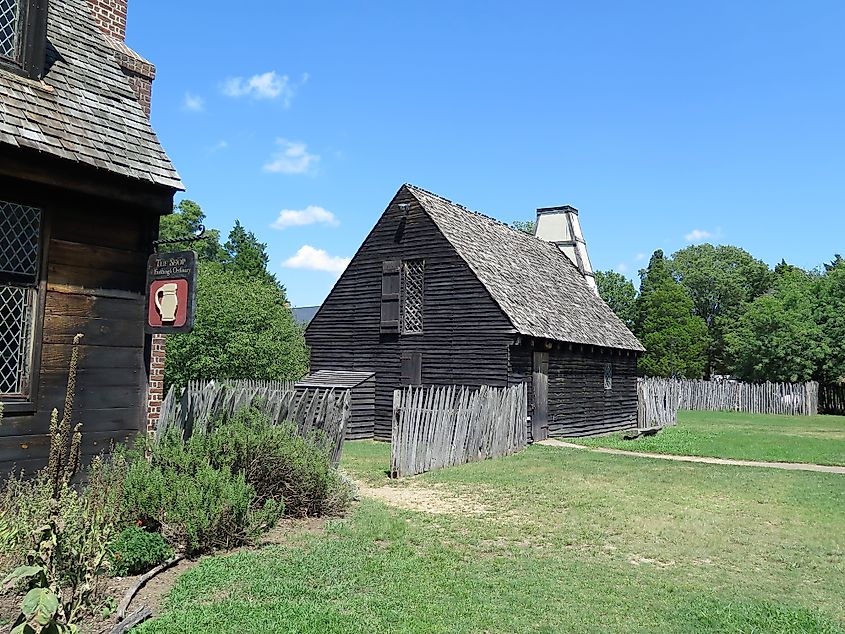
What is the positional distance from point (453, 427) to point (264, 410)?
6032mm

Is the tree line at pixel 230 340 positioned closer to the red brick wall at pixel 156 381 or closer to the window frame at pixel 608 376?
the window frame at pixel 608 376

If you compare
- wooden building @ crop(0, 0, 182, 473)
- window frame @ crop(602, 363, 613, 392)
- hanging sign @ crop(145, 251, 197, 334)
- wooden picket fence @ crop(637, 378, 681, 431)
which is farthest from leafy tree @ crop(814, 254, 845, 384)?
wooden building @ crop(0, 0, 182, 473)

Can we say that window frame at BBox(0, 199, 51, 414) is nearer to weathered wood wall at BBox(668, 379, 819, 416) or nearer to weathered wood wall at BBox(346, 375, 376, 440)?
weathered wood wall at BBox(346, 375, 376, 440)

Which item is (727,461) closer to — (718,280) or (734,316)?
(734,316)

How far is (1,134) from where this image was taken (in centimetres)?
665

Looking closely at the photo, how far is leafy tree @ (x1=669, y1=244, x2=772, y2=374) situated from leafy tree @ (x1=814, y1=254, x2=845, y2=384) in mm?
23356

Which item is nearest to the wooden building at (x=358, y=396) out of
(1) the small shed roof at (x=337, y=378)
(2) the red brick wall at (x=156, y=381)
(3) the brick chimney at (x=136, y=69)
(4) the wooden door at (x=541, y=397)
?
(1) the small shed roof at (x=337, y=378)

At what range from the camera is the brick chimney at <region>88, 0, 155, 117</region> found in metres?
9.66

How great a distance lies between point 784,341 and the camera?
138 feet

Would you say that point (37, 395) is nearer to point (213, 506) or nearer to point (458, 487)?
point (213, 506)

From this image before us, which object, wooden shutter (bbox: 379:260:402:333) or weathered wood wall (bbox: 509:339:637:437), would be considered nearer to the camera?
weathered wood wall (bbox: 509:339:637:437)

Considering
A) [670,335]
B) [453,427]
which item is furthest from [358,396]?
[670,335]

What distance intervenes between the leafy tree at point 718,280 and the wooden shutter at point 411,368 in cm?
5344

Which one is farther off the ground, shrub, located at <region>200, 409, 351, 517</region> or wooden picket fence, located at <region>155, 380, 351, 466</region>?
wooden picket fence, located at <region>155, 380, 351, 466</region>
